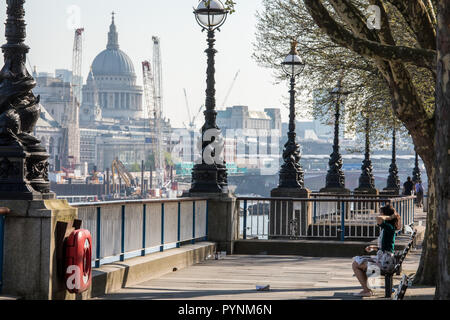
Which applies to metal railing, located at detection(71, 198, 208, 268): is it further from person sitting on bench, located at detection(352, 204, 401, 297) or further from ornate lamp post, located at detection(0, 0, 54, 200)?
person sitting on bench, located at detection(352, 204, 401, 297)

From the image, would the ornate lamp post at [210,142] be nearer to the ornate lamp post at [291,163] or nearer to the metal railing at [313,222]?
the metal railing at [313,222]

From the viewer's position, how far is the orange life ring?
11.0 meters

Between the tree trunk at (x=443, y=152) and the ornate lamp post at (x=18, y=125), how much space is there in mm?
4610

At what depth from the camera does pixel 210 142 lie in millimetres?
20125

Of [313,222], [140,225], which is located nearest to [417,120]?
[140,225]

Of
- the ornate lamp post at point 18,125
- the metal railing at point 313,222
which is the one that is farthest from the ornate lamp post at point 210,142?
the ornate lamp post at point 18,125

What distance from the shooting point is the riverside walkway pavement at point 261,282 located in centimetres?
1299

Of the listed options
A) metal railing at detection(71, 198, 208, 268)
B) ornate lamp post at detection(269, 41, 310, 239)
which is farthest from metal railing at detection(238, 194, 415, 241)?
metal railing at detection(71, 198, 208, 268)

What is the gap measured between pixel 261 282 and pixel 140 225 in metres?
2.16

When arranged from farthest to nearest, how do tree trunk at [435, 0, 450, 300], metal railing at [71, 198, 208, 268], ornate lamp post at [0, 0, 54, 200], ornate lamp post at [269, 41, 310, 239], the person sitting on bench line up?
1. ornate lamp post at [269, 41, 310, 239]
2. metal railing at [71, 198, 208, 268]
3. the person sitting on bench
4. ornate lamp post at [0, 0, 54, 200]
5. tree trunk at [435, 0, 450, 300]

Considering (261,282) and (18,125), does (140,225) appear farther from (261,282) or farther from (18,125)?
(18,125)

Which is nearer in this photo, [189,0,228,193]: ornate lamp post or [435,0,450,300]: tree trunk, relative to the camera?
[435,0,450,300]: tree trunk

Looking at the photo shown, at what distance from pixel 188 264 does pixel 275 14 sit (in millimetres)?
13881

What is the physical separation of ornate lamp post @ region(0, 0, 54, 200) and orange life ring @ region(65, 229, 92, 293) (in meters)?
0.59
